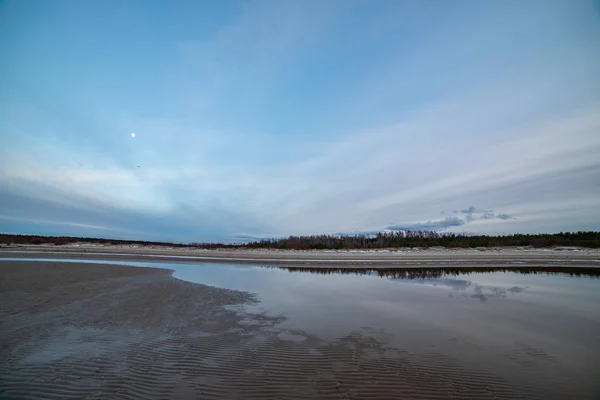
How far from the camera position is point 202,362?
20.9 feet

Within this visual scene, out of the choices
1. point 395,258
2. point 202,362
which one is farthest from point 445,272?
point 202,362

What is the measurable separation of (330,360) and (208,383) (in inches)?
102

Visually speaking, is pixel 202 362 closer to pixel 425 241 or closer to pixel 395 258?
pixel 395 258

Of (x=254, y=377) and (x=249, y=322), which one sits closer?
(x=254, y=377)

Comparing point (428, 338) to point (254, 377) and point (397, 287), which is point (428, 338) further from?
point (397, 287)

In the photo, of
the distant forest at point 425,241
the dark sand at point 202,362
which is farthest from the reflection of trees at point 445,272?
the distant forest at point 425,241

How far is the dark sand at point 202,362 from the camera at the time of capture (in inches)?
201

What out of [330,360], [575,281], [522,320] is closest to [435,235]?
[575,281]

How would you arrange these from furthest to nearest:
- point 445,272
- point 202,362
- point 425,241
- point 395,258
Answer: point 425,241 < point 395,258 < point 445,272 < point 202,362

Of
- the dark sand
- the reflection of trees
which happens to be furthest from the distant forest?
the dark sand

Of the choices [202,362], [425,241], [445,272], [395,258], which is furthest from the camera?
[425,241]

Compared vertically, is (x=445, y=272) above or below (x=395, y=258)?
below

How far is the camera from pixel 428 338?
26.4ft

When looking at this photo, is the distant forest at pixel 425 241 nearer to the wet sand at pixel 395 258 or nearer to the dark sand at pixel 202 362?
the wet sand at pixel 395 258
